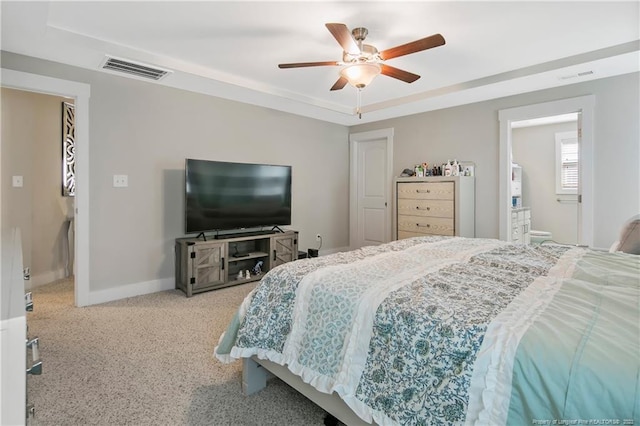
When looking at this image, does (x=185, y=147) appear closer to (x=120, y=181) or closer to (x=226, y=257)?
(x=120, y=181)

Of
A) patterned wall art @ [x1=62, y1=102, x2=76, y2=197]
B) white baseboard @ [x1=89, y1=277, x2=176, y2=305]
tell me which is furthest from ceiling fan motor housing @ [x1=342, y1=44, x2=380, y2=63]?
patterned wall art @ [x1=62, y1=102, x2=76, y2=197]

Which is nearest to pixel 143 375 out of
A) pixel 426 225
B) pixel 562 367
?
pixel 562 367

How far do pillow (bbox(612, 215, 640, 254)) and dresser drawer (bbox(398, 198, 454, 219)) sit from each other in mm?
1653

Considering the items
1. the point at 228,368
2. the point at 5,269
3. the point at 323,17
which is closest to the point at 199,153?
the point at 323,17

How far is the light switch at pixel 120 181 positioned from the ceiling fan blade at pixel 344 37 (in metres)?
2.55

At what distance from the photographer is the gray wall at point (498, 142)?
10.8ft

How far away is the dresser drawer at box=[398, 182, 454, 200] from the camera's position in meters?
4.14

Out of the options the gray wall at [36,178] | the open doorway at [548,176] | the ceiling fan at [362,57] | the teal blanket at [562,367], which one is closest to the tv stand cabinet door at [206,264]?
the gray wall at [36,178]

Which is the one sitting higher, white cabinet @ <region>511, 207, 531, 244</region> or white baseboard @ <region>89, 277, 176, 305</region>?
white cabinet @ <region>511, 207, 531, 244</region>

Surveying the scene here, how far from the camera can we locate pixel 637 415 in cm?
76

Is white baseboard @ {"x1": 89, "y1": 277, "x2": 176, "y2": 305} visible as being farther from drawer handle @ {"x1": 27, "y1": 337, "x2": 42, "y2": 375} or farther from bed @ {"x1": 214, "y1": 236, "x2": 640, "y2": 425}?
drawer handle @ {"x1": 27, "y1": 337, "x2": 42, "y2": 375}

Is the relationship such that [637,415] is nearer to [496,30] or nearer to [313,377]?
[313,377]

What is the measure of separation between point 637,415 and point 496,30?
2.72m

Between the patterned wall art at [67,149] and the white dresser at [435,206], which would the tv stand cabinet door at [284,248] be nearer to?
the white dresser at [435,206]
